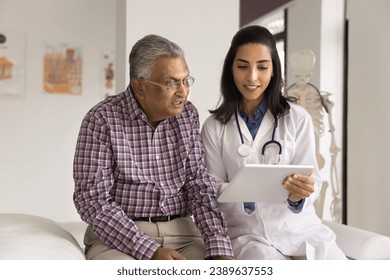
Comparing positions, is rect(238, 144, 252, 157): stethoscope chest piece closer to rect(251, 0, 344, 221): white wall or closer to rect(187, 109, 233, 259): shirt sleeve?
rect(187, 109, 233, 259): shirt sleeve

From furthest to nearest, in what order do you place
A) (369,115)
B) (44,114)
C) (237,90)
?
(44,114) < (369,115) < (237,90)

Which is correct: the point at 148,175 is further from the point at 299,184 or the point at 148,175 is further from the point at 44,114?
the point at 44,114

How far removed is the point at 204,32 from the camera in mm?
3275

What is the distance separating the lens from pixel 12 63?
198 inches

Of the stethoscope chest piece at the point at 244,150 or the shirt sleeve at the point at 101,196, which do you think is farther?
the stethoscope chest piece at the point at 244,150

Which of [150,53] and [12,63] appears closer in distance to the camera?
[150,53]

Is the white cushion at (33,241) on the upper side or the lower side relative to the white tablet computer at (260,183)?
lower

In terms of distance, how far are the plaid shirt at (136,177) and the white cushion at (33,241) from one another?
0.13m

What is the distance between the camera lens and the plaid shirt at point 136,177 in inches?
71.4

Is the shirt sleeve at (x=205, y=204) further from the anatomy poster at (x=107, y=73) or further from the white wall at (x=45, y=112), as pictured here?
the anatomy poster at (x=107, y=73)

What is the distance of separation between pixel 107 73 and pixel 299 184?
395cm

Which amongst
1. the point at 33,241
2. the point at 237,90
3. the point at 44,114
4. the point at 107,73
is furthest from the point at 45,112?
the point at 33,241

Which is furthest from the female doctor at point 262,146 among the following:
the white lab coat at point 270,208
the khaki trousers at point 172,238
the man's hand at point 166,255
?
the man's hand at point 166,255
